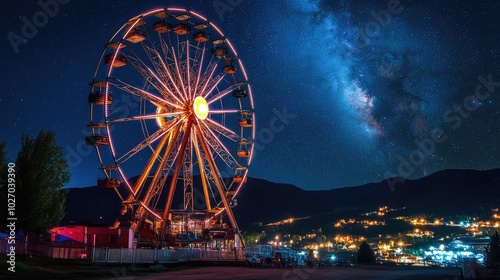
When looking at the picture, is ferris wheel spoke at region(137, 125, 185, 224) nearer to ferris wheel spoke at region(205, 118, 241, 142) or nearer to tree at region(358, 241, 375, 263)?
ferris wheel spoke at region(205, 118, 241, 142)

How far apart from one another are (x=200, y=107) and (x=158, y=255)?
15404 mm

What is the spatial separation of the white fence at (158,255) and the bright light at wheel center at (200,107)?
41.4ft

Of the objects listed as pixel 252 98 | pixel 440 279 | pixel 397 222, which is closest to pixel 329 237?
pixel 397 222

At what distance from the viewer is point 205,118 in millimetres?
47906

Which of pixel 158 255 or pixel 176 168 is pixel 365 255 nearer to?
pixel 176 168

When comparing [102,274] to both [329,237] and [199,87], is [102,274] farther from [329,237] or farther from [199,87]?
[329,237]

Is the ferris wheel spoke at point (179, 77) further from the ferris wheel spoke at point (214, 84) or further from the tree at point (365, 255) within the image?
the tree at point (365, 255)

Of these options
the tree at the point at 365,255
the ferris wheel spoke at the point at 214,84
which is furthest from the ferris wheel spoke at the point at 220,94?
the tree at the point at 365,255

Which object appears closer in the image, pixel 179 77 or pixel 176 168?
pixel 176 168

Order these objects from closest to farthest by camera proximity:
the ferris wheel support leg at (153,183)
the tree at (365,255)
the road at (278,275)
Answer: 1. the road at (278,275)
2. the ferris wheel support leg at (153,183)
3. the tree at (365,255)

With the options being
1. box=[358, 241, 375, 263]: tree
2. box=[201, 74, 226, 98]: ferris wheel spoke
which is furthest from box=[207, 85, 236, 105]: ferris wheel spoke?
box=[358, 241, 375, 263]: tree

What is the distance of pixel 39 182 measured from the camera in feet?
98.6

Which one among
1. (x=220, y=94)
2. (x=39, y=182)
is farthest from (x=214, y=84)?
(x=39, y=182)

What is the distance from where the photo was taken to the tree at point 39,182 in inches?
1170
